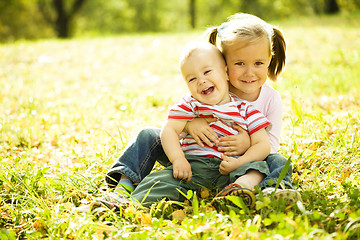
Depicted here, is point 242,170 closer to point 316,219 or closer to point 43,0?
point 316,219

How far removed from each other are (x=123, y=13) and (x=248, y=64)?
28539 millimetres

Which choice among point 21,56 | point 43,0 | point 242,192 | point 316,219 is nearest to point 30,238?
point 242,192

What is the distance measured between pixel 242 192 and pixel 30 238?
1.23 metres

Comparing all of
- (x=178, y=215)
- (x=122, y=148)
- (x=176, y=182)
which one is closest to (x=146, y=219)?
(x=178, y=215)

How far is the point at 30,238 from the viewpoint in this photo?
6.52 feet

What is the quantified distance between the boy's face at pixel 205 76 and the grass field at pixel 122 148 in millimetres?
701

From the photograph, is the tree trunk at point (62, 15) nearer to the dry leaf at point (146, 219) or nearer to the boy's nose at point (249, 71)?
the boy's nose at point (249, 71)

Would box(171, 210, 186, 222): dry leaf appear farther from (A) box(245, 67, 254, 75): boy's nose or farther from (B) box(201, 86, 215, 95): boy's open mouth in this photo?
(A) box(245, 67, 254, 75): boy's nose

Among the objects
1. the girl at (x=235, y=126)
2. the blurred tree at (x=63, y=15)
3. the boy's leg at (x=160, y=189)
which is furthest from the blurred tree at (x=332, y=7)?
the boy's leg at (x=160, y=189)

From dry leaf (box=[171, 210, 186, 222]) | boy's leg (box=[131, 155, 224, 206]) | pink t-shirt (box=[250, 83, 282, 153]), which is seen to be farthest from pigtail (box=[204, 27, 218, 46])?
dry leaf (box=[171, 210, 186, 222])

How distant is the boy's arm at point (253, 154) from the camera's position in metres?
2.35

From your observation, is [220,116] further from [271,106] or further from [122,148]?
[122,148]

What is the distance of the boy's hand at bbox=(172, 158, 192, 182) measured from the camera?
7.63ft

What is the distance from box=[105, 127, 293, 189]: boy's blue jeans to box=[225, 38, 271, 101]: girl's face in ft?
1.87
